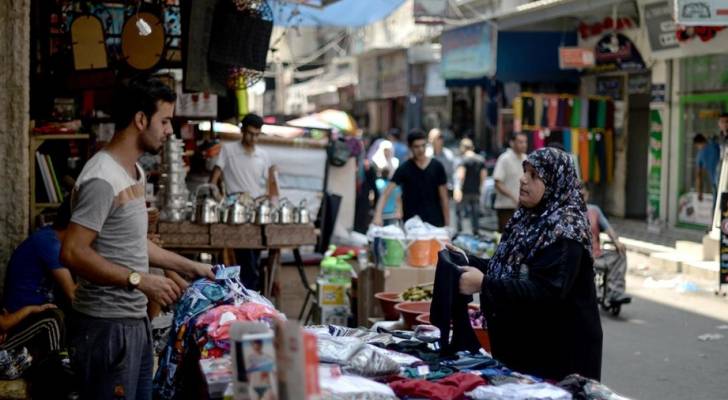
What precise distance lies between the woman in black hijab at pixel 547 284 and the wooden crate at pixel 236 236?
454 cm

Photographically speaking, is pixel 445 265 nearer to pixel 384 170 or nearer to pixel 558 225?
pixel 558 225

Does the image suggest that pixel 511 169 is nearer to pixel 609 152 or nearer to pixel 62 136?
pixel 62 136

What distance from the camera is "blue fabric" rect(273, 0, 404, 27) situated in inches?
619

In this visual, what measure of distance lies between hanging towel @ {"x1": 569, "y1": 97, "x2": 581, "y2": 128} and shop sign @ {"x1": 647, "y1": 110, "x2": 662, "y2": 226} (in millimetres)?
1737

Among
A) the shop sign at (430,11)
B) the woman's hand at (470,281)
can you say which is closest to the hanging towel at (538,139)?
the shop sign at (430,11)

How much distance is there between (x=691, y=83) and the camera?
740 inches

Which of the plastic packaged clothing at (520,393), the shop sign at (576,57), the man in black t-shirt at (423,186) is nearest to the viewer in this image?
the plastic packaged clothing at (520,393)

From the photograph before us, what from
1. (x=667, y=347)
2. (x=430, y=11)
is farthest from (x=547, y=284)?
(x=430, y=11)

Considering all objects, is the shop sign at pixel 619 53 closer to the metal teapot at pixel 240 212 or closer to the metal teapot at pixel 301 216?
the metal teapot at pixel 301 216

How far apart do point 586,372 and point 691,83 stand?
1514 centimetres

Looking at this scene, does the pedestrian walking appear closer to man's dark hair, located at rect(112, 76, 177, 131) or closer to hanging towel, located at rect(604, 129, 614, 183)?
hanging towel, located at rect(604, 129, 614, 183)

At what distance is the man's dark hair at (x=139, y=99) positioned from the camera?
454cm

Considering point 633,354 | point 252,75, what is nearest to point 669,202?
point 633,354

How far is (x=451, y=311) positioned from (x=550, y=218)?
2.09 ft
